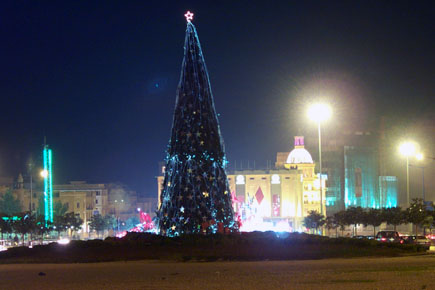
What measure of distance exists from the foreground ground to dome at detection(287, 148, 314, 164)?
128148 millimetres

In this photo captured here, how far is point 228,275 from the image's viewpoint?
20.8 m

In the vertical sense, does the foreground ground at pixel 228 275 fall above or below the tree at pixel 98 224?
above

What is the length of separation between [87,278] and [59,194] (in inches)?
4008

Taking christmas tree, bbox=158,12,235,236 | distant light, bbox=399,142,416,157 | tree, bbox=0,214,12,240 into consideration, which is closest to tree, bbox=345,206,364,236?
distant light, bbox=399,142,416,157

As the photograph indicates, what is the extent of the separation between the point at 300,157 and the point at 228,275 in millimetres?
134645

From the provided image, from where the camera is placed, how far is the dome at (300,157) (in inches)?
6053

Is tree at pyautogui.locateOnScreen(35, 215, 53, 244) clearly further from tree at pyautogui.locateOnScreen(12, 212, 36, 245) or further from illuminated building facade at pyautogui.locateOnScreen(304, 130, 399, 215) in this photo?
illuminated building facade at pyautogui.locateOnScreen(304, 130, 399, 215)

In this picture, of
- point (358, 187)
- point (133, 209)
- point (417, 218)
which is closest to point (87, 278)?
point (417, 218)

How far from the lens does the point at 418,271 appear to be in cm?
2112

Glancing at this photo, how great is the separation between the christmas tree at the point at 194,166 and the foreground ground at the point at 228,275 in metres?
9.08

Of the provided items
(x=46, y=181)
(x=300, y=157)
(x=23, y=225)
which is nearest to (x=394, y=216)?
(x=23, y=225)

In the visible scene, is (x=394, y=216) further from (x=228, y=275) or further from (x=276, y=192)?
(x=276, y=192)

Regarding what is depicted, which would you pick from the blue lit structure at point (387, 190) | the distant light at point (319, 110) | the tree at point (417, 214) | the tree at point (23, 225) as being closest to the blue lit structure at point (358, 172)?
the blue lit structure at point (387, 190)

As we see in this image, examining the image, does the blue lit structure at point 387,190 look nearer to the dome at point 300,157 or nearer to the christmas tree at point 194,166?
the dome at point 300,157
